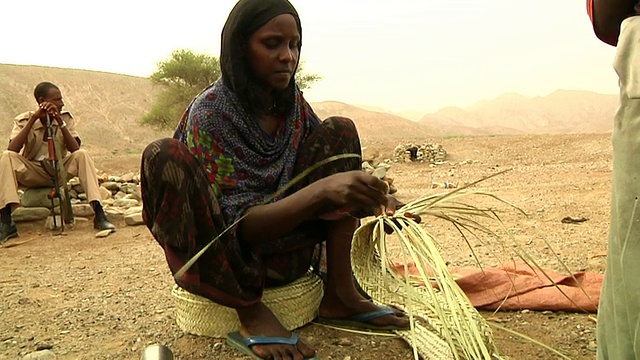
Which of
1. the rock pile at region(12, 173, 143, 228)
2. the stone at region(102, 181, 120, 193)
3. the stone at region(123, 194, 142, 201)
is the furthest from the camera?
the stone at region(102, 181, 120, 193)

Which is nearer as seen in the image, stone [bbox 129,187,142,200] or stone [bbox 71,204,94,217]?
stone [bbox 71,204,94,217]

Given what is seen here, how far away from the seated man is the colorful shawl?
328 cm

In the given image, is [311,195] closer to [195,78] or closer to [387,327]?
[387,327]

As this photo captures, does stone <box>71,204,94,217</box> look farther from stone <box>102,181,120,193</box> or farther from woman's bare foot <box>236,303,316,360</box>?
woman's bare foot <box>236,303,316,360</box>

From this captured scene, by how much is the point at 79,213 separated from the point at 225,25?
4137mm

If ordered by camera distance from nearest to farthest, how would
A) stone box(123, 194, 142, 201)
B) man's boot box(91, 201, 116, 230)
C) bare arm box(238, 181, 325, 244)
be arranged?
1. bare arm box(238, 181, 325, 244)
2. man's boot box(91, 201, 116, 230)
3. stone box(123, 194, 142, 201)

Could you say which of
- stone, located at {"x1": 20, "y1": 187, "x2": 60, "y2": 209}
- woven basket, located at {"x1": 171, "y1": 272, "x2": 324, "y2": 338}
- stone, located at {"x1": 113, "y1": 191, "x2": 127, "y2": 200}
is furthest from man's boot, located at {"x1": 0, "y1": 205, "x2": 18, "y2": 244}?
woven basket, located at {"x1": 171, "y1": 272, "x2": 324, "y2": 338}

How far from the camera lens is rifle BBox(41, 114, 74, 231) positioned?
4.73 m

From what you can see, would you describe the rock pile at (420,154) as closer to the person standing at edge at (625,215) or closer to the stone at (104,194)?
the stone at (104,194)

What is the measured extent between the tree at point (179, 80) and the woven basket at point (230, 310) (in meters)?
17.8

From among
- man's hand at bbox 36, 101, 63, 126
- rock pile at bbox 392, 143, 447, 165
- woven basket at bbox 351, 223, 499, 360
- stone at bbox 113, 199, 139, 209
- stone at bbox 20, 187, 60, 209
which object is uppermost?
man's hand at bbox 36, 101, 63, 126

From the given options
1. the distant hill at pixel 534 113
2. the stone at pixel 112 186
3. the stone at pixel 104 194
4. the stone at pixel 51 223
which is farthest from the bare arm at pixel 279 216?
the distant hill at pixel 534 113

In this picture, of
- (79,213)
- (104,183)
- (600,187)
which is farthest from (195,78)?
(600,187)

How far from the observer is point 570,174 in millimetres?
7109
